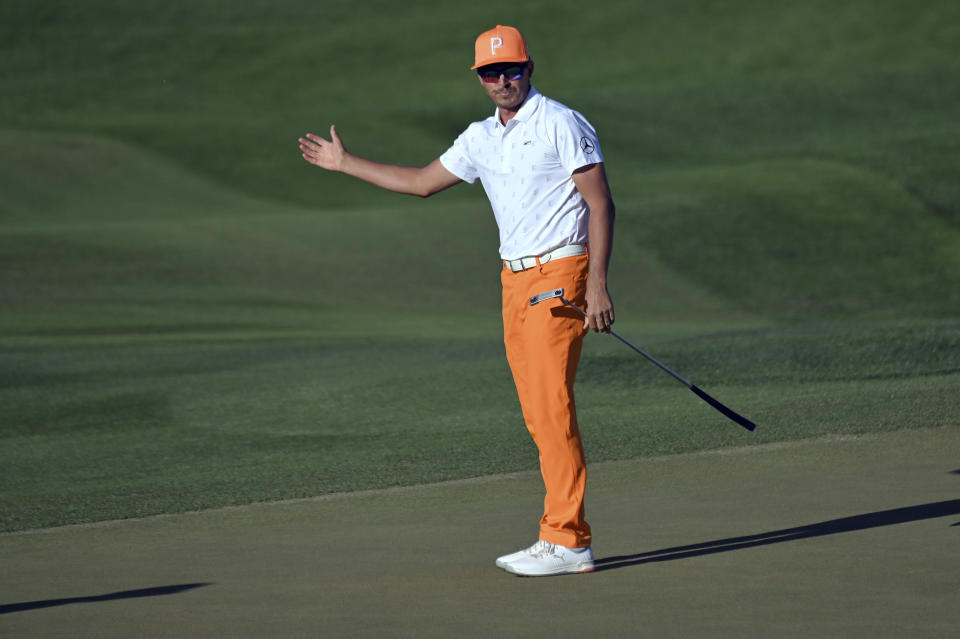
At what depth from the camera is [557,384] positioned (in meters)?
6.52

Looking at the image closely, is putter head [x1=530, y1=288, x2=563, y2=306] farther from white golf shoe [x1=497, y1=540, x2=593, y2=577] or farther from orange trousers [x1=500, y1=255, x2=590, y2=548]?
white golf shoe [x1=497, y1=540, x2=593, y2=577]

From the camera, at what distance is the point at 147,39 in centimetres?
6962

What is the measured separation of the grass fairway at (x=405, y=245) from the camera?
37.3ft

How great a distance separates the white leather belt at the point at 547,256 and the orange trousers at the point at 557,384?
0.06 feet

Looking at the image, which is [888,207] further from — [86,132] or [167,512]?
[167,512]

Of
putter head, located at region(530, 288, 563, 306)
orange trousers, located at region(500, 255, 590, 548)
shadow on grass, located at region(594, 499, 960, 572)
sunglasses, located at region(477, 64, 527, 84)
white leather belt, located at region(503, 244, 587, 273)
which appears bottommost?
shadow on grass, located at region(594, 499, 960, 572)

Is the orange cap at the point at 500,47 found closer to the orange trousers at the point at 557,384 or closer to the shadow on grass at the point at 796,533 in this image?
the orange trousers at the point at 557,384

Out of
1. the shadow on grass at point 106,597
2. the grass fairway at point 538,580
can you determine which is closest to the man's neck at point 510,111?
the grass fairway at point 538,580

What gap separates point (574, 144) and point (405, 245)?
73.6 feet

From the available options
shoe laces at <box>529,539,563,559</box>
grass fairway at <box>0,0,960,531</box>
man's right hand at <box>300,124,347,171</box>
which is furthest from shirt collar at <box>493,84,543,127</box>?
grass fairway at <box>0,0,960,531</box>

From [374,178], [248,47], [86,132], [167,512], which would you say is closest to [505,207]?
[374,178]

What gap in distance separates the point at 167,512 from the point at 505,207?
3.09 m

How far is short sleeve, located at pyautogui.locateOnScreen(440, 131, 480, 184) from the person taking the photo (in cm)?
696

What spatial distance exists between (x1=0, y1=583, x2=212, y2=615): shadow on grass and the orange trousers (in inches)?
60.1
